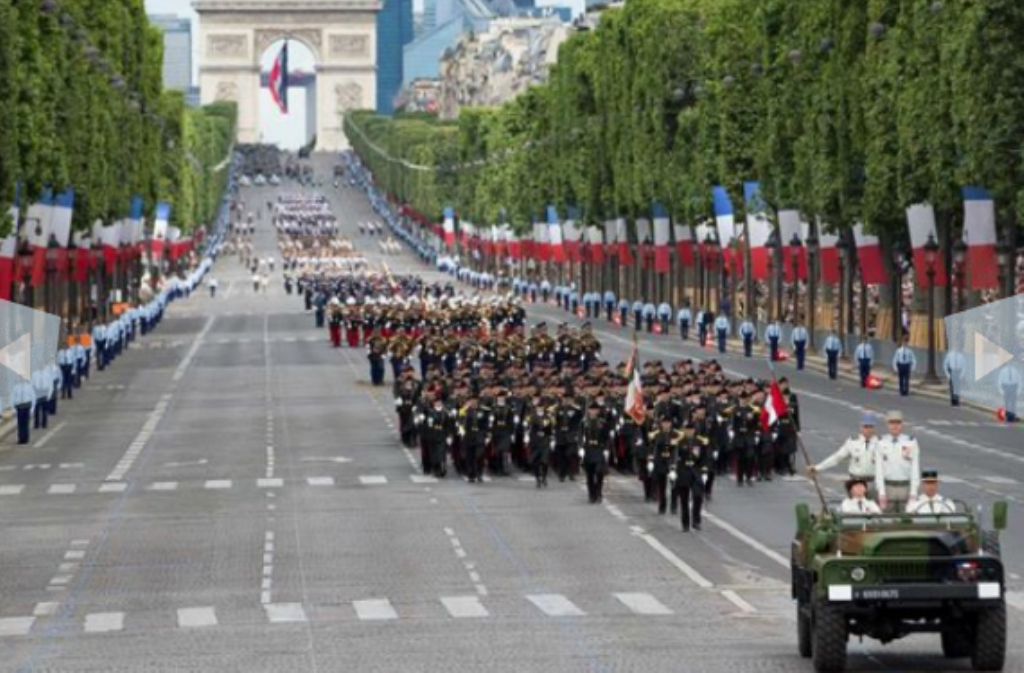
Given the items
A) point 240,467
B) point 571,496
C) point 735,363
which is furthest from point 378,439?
point 735,363

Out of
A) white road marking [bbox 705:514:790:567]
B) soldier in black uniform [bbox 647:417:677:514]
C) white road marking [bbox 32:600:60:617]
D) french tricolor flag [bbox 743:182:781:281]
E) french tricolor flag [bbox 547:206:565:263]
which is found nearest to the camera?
white road marking [bbox 32:600:60:617]

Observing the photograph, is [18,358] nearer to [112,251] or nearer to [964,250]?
[964,250]

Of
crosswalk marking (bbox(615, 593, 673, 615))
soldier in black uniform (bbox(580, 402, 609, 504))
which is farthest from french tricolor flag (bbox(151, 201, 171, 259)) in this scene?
crosswalk marking (bbox(615, 593, 673, 615))

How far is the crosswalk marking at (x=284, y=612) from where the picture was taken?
115 ft

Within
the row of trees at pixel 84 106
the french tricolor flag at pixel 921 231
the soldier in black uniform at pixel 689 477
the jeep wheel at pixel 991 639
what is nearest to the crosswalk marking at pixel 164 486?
the soldier in black uniform at pixel 689 477

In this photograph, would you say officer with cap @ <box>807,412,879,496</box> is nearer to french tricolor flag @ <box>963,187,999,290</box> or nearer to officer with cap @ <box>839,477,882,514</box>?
officer with cap @ <box>839,477,882,514</box>

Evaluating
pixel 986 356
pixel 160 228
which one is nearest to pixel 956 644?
pixel 986 356

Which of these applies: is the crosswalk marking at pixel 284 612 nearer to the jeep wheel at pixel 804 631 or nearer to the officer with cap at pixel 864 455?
the officer with cap at pixel 864 455

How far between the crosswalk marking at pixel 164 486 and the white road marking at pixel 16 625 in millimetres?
20093

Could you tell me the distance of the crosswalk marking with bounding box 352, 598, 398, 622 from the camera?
116 feet

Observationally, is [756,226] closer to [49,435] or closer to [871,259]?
[871,259]

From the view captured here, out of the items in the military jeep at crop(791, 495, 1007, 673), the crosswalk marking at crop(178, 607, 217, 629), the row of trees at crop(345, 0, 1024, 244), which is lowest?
the crosswalk marking at crop(178, 607, 217, 629)

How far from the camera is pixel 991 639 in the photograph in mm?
28406

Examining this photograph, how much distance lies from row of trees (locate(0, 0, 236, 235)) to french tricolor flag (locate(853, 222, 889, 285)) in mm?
22205
